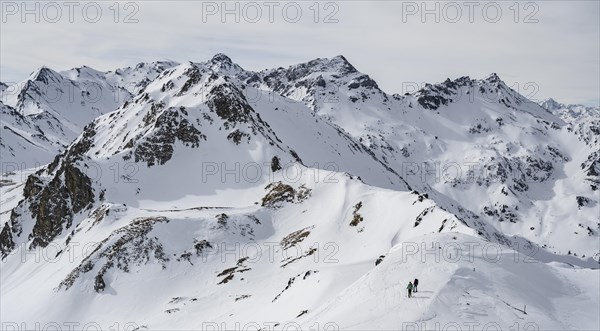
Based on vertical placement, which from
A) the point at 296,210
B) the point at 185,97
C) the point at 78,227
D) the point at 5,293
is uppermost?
the point at 185,97

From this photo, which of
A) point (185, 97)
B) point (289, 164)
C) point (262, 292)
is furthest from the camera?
point (185, 97)

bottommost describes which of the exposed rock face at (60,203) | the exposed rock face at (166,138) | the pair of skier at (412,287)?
the exposed rock face at (60,203)

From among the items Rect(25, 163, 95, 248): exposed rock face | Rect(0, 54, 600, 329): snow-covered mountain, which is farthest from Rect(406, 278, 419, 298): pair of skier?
Rect(25, 163, 95, 248): exposed rock face

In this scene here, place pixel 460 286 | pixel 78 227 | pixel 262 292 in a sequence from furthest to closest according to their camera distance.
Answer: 1. pixel 78 227
2. pixel 262 292
3. pixel 460 286

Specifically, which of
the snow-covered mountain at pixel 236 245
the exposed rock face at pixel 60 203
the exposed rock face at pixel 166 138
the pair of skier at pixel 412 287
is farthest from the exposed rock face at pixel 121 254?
the pair of skier at pixel 412 287

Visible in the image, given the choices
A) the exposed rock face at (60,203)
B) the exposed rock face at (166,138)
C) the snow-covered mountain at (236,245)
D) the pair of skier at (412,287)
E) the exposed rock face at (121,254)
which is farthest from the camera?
the exposed rock face at (166,138)

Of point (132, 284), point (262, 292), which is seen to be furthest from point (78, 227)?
point (262, 292)

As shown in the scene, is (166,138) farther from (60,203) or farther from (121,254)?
(121,254)

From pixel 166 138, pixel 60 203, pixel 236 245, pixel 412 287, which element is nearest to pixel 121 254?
pixel 236 245

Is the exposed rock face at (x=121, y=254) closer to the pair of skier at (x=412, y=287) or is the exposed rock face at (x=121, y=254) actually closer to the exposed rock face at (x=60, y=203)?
the exposed rock face at (x=60, y=203)

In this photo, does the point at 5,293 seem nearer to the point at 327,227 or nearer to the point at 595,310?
the point at 327,227

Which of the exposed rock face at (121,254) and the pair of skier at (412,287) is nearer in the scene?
the pair of skier at (412,287)
